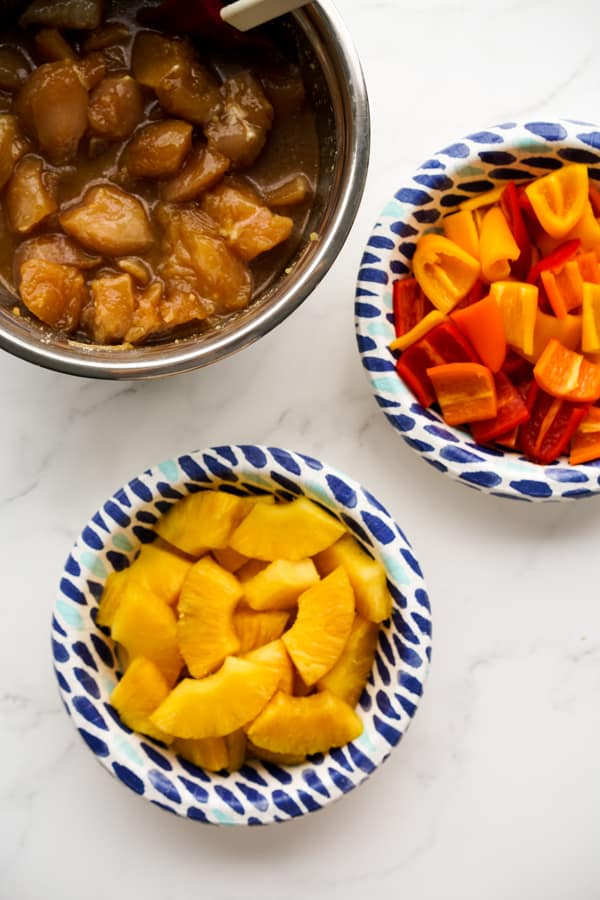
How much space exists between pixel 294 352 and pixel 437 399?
11.1 inches

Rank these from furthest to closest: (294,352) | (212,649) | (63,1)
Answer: (294,352) < (212,649) < (63,1)

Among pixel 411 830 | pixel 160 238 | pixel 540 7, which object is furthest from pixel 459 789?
pixel 540 7

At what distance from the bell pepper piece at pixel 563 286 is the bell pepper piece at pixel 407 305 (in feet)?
0.63

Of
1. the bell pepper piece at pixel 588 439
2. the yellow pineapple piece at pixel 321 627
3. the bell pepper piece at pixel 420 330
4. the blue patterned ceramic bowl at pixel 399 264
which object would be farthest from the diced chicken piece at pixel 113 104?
the bell pepper piece at pixel 588 439

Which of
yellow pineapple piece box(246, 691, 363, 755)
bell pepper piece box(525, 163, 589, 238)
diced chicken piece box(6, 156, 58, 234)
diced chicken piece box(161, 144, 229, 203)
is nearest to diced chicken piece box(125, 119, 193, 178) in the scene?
diced chicken piece box(161, 144, 229, 203)

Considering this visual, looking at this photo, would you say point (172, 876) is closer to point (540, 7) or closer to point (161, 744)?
point (161, 744)

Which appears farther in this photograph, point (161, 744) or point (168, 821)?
point (168, 821)

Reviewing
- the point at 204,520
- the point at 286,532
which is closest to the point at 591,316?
the point at 286,532

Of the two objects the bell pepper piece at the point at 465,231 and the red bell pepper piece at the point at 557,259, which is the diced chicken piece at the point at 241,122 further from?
the red bell pepper piece at the point at 557,259

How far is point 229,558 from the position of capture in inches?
60.0

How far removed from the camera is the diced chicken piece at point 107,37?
4.34ft

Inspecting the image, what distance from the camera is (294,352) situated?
1.65 m

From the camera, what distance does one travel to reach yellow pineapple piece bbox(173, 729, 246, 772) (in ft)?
4.84

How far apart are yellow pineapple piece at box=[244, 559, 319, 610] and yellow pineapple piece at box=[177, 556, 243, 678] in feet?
0.15
